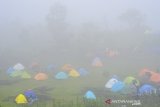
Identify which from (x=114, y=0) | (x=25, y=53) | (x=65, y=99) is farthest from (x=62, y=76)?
(x=114, y=0)

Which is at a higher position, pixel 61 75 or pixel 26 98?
pixel 61 75

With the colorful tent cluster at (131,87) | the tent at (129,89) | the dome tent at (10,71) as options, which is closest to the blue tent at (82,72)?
the colorful tent cluster at (131,87)

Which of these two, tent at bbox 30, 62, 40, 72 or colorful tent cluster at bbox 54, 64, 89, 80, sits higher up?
tent at bbox 30, 62, 40, 72

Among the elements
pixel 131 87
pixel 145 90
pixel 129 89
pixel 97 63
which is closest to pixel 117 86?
pixel 129 89

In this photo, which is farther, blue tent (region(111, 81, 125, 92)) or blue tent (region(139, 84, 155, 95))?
blue tent (region(111, 81, 125, 92))

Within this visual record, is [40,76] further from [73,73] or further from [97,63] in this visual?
[97,63]

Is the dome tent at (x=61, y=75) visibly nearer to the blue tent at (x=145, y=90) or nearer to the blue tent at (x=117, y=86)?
the blue tent at (x=117, y=86)

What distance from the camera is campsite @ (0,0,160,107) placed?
1170 inches

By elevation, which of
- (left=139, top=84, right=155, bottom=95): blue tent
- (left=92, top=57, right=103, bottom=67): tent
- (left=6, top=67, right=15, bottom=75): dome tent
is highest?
(left=92, top=57, right=103, bottom=67): tent

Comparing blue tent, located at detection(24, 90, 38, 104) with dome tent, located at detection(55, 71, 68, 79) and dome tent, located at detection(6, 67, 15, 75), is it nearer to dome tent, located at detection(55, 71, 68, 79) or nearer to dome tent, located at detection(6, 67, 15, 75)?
dome tent, located at detection(55, 71, 68, 79)

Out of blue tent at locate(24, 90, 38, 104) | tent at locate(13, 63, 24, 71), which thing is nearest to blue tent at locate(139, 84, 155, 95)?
blue tent at locate(24, 90, 38, 104)

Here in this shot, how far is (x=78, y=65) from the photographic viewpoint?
46.6 metres

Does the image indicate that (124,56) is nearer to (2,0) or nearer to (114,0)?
(114,0)

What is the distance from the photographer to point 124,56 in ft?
165
